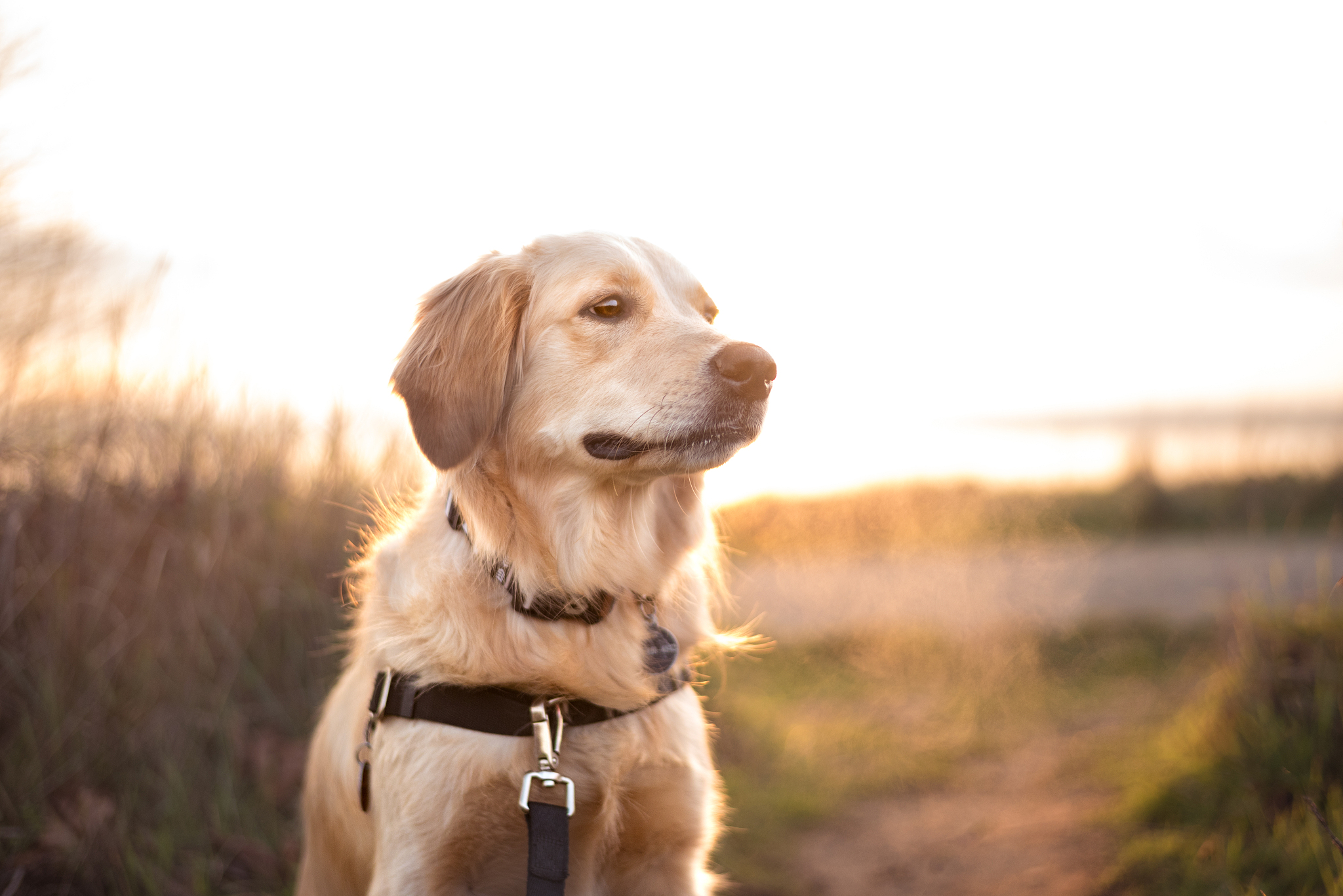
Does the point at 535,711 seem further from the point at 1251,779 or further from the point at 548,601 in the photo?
the point at 1251,779

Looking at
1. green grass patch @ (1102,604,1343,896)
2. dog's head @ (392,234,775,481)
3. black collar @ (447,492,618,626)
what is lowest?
green grass patch @ (1102,604,1343,896)

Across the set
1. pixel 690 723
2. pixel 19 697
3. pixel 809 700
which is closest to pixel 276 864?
pixel 19 697

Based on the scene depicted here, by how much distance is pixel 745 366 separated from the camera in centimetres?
209

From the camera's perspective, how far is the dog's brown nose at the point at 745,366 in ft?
6.84

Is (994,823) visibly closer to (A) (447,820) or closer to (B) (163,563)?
(A) (447,820)

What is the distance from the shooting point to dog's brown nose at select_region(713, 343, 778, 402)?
208 centimetres

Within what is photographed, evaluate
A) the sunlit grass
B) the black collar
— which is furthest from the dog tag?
the sunlit grass

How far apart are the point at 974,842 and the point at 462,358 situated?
318 cm

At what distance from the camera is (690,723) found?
7.45 feet

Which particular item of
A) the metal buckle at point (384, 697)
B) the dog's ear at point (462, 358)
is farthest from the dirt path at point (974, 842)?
the dog's ear at point (462, 358)

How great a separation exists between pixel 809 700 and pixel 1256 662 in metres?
3.58

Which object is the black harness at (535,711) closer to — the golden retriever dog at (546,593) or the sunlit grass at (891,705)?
the golden retriever dog at (546,593)

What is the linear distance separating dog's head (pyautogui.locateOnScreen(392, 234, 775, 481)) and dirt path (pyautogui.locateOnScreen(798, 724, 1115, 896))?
2.34 metres

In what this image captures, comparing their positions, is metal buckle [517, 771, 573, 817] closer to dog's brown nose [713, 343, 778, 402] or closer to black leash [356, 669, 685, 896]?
black leash [356, 669, 685, 896]
